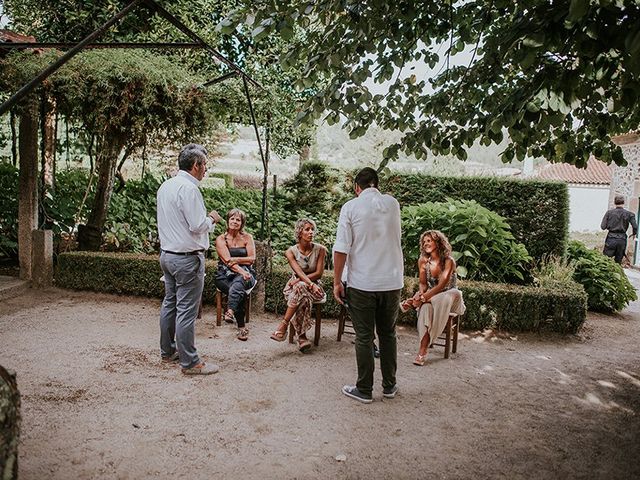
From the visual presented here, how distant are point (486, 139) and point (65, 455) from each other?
374 cm

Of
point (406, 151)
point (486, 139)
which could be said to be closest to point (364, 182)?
point (406, 151)

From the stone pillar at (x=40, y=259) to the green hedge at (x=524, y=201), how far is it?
19.0 ft

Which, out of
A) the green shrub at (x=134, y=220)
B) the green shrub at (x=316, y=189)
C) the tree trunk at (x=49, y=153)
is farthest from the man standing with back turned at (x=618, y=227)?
the tree trunk at (x=49, y=153)

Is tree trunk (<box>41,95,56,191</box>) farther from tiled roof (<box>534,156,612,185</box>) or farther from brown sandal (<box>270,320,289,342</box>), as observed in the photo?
tiled roof (<box>534,156,612,185</box>)

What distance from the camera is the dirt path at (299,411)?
9.54 ft

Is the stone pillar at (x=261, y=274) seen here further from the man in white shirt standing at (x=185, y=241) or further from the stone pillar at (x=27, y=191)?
the stone pillar at (x=27, y=191)

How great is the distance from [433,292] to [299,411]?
2.05m

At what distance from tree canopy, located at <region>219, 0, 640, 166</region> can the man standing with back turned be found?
6.29 meters

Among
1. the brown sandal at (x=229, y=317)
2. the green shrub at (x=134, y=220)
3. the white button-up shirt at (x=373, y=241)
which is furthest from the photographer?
the green shrub at (x=134, y=220)

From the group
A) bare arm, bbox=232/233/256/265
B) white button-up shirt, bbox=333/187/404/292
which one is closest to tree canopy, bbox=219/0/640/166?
white button-up shirt, bbox=333/187/404/292

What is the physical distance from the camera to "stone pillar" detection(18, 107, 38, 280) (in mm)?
7039

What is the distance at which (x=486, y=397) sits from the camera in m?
4.16

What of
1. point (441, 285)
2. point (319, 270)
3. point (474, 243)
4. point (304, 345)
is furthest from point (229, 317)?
point (474, 243)

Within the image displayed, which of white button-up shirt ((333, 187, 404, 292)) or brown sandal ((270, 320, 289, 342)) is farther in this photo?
brown sandal ((270, 320, 289, 342))
